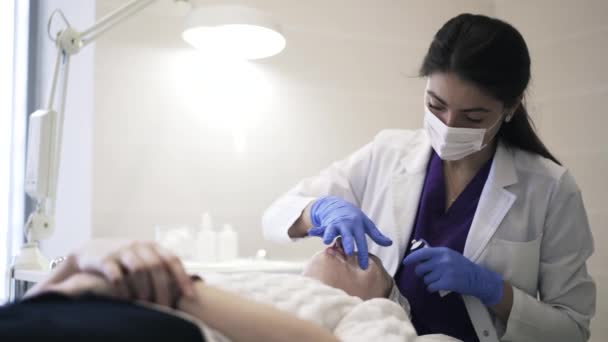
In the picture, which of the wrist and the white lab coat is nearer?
the white lab coat

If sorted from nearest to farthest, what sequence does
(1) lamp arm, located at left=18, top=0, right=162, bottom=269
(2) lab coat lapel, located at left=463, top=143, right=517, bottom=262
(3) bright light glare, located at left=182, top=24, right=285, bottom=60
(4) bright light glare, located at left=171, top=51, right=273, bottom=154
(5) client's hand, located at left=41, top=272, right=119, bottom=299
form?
1. (5) client's hand, located at left=41, top=272, right=119, bottom=299
2. (2) lab coat lapel, located at left=463, top=143, right=517, bottom=262
3. (1) lamp arm, located at left=18, top=0, right=162, bottom=269
4. (3) bright light glare, located at left=182, top=24, right=285, bottom=60
5. (4) bright light glare, located at left=171, top=51, right=273, bottom=154

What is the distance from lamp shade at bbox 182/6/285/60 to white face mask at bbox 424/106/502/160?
2.47 feet

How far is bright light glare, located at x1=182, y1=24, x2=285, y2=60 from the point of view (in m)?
2.05

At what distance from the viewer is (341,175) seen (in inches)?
67.4

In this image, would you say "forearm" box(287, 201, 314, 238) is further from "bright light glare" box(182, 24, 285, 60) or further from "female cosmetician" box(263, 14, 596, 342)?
"bright light glare" box(182, 24, 285, 60)

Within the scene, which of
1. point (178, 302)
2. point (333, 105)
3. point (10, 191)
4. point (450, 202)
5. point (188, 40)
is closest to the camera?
point (178, 302)

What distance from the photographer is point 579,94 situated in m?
2.41

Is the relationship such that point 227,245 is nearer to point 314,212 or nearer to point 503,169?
point 314,212

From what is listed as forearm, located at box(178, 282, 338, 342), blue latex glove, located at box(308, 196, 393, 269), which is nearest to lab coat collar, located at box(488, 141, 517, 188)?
blue latex glove, located at box(308, 196, 393, 269)

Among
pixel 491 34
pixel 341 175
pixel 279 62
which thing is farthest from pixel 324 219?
pixel 279 62

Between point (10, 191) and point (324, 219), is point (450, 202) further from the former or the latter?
point (10, 191)

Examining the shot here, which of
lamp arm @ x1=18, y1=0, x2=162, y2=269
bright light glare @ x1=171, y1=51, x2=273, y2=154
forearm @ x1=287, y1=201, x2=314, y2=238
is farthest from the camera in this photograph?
bright light glare @ x1=171, y1=51, x2=273, y2=154

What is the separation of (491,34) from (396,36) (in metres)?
1.38

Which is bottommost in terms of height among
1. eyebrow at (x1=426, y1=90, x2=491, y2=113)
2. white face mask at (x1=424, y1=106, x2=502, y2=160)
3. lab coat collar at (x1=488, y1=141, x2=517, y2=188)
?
lab coat collar at (x1=488, y1=141, x2=517, y2=188)
